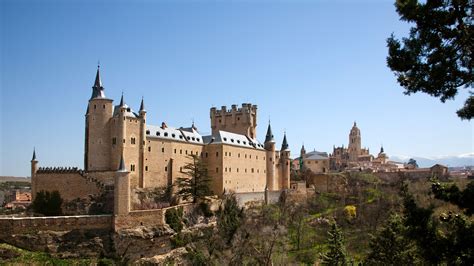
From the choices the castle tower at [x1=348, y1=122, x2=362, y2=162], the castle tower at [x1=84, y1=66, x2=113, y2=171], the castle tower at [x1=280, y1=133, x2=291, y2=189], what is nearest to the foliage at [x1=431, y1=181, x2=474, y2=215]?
the castle tower at [x1=84, y1=66, x2=113, y2=171]

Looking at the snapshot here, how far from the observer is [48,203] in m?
37.8

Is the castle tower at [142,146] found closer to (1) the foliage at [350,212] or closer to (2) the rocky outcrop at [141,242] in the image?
(2) the rocky outcrop at [141,242]

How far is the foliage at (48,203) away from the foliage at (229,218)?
49.6 feet

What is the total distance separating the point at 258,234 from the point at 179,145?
13.7 m

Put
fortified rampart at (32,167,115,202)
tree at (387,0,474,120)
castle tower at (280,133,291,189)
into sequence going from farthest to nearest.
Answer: castle tower at (280,133,291,189) → fortified rampart at (32,167,115,202) → tree at (387,0,474,120)

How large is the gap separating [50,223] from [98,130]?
10108 mm

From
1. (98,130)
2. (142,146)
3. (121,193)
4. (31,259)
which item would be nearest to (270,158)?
(142,146)

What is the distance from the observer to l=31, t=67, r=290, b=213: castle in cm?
3875

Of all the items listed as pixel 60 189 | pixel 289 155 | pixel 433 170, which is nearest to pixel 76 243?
pixel 60 189

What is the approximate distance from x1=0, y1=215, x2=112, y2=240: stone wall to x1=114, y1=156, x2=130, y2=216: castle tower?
3.47ft

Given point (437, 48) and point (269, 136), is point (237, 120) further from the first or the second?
point (437, 48)

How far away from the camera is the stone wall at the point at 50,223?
33594 millimetres

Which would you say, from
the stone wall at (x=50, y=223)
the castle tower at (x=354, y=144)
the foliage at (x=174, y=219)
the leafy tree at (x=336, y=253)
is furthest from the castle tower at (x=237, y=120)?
the castle tower at (x=354, y=144)

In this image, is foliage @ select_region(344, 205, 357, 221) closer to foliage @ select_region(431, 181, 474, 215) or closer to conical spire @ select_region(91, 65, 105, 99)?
conical spire @ select_region(91, 65, 105, 99)
